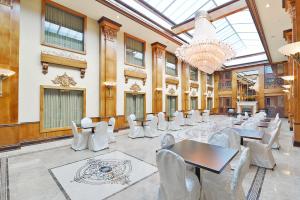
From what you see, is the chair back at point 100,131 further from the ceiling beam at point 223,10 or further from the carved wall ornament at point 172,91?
the carved wall ornament at point 172,91

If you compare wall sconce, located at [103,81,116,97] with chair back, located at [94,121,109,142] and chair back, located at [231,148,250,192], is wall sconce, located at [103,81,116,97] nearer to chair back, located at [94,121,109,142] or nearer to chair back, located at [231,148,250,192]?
chair back, located at [94,121,109,142]

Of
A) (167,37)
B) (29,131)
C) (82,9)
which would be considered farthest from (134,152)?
(167,37)

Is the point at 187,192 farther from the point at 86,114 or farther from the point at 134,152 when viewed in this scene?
the point at 86,114

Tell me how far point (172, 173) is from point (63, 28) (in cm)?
677

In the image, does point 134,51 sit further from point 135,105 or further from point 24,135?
point 24,135

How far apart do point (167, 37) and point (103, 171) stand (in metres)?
7.73

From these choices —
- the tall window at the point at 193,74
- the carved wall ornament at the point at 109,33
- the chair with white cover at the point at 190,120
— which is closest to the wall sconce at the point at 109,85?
the carved wall ornament at the point at 109,33

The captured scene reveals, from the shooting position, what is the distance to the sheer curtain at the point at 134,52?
8.41 meters

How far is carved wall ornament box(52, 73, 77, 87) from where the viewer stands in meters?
5.73

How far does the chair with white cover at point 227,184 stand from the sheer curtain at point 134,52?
729cm

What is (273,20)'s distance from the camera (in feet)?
21.6

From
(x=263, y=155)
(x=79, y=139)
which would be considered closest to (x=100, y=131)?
(x=79, y=139)

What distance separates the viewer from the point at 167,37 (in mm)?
8758

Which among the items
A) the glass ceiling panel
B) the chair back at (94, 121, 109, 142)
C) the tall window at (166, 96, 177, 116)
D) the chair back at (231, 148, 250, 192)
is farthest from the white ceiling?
the chair back at (94, 121, 109, 142)
